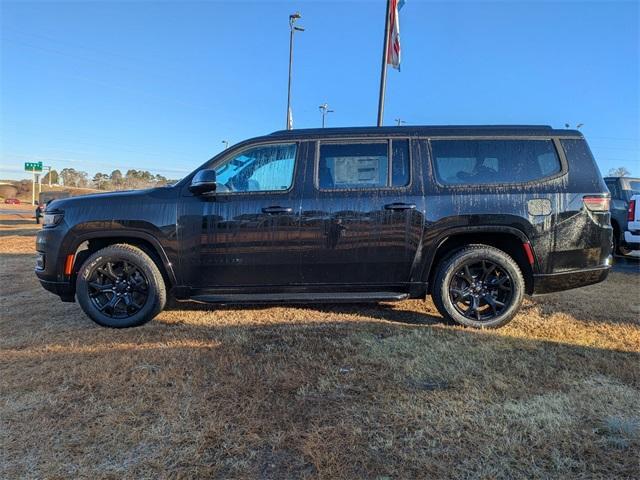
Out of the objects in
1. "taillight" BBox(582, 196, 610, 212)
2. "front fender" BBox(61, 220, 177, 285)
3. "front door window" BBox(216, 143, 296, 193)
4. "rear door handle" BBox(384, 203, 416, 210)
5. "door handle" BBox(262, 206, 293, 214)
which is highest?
"front door window" BBox(216, 143, 296, 193)

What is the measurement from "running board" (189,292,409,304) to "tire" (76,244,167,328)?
42 centimetres

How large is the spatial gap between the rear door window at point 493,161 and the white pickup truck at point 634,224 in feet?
19.1

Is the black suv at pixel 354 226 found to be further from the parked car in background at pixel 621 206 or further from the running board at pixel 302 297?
the parked car in background at pixel 621 206

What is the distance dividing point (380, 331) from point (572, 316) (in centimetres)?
225

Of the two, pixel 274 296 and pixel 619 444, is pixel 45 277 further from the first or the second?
pixel 619 444

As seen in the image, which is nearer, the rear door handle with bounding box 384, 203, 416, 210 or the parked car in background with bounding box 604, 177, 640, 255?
the rear door handle with bounding box 384, 203, 416, 210

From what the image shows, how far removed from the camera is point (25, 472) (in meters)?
2.11

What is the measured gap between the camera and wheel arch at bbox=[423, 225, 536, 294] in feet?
13.5

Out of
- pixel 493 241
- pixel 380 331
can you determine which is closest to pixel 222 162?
pixel 380 331

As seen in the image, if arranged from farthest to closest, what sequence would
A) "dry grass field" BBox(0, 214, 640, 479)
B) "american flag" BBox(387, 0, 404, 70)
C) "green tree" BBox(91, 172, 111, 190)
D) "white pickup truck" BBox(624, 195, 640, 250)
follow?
1. "green tree" BBox(91, 172, 111, 190)
2. "american flag" BBox(387, 0, 404, 70)
3. "white pickup truck" BBox(624, 195, 640, 250)
4. "dry grass field" BBox(0, 214, 640, 479)

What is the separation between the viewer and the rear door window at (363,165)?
13.7ft

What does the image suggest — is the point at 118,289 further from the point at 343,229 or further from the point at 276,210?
the point at 343,229

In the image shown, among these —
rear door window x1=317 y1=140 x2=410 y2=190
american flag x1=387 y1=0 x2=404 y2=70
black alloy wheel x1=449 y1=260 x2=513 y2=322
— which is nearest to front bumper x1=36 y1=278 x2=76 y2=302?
rear door window x1=317 y1=140 x2=410 y2=190

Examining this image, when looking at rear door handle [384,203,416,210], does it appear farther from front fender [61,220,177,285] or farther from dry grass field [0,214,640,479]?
front fender [61,220,177,285]
